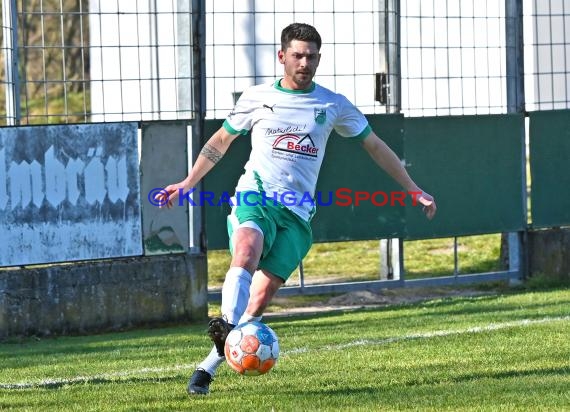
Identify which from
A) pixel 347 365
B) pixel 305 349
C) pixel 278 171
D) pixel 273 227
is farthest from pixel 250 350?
pixel 305 349

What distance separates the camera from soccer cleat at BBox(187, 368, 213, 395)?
713cm

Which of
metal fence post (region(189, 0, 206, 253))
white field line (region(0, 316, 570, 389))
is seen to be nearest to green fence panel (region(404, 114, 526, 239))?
metal fence post (region(189, 0, 206, 253))

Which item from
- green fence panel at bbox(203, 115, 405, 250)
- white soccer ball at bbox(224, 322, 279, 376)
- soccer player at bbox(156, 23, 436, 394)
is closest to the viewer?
white soccer ball at bbox(224, 322, 279, 376)

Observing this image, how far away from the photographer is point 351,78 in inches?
525

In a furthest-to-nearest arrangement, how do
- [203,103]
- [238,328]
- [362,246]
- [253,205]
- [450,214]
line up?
[362,246], [450,214], [203,103], [253,205], [238,328]

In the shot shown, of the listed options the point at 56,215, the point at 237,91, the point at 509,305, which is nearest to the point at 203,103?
the point at 237,91

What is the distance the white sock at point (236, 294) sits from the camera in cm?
697

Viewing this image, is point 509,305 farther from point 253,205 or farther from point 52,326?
point 253,205

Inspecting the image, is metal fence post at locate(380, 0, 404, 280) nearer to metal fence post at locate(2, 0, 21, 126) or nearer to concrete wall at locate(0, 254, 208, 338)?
concrete wall at locate(0, 254, 208, 338)

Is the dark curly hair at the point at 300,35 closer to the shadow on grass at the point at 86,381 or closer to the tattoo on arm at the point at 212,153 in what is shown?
the tattoo on arm at the point at 212,153

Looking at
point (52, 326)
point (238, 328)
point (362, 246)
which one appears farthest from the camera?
point (362, 246)

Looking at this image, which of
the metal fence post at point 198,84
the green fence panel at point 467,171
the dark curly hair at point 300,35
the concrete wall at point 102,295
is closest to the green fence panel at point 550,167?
the green fence panel at point 467,171

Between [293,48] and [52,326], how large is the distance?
482cm

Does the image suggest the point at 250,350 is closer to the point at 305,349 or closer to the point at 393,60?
the point at 305,349
